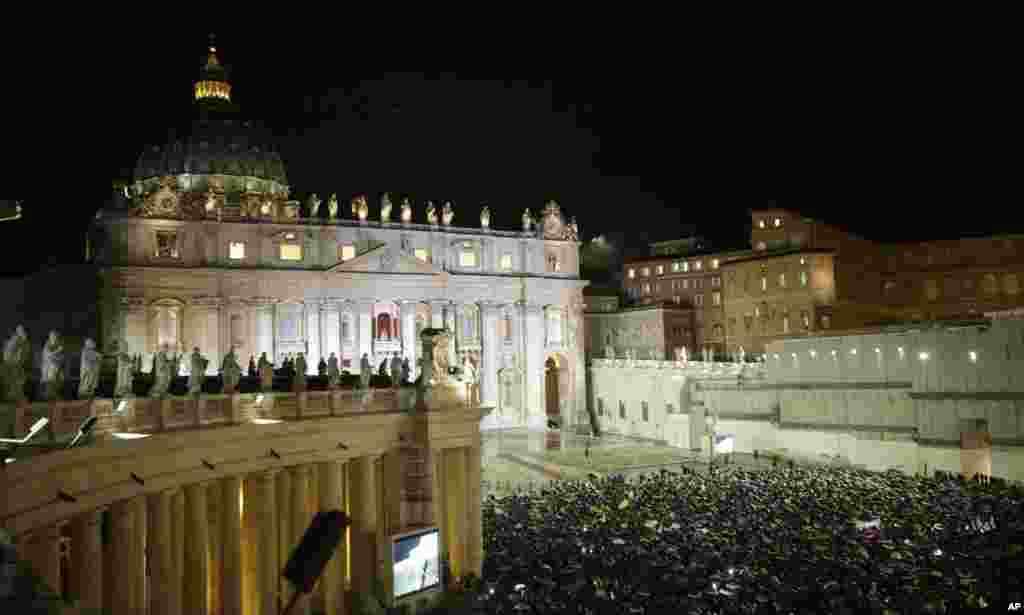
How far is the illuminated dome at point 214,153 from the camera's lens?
8406cm

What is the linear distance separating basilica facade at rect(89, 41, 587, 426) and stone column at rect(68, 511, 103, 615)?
48.5 meters

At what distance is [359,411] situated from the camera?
27.8 meters

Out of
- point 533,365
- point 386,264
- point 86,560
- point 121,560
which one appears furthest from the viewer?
point 533,365

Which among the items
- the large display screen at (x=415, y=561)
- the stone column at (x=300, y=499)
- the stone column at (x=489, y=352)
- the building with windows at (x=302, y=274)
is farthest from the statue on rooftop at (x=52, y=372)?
the stone column at (x=489, y=352)

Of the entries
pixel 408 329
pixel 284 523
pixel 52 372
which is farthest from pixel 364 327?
pixel 52 372

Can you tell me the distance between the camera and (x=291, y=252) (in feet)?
251

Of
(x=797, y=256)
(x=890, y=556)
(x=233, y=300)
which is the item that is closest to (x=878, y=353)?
(x=797, y=256)

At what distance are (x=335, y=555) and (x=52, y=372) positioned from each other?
9.72 meters

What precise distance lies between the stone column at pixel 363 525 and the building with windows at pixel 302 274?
4231 centimetres

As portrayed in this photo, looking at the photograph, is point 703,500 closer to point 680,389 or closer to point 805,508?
point 805,508

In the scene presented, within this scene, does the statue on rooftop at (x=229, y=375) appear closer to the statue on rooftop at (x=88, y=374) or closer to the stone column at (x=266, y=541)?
the stone column at (x=266, y=541)

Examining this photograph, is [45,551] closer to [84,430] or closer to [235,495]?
[84,430]

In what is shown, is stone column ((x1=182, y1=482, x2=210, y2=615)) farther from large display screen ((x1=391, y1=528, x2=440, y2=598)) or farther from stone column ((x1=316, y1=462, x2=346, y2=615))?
large display screen ((x1=391, y1=528, x2=440, y2=598))

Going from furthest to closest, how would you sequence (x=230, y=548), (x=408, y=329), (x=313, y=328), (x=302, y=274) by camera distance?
(x=408, y=329)
(x=313, y=328)
(x=302, y=274)
(x=230, y=548)
